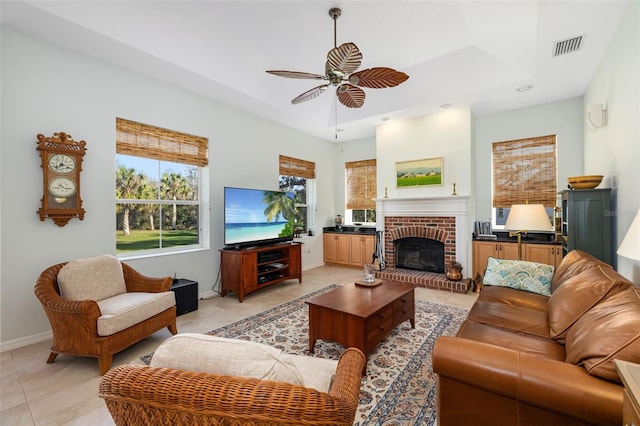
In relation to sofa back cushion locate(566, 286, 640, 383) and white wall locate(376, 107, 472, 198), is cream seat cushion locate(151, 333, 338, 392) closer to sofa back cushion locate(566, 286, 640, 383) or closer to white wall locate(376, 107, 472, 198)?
sofa back cushion locate(566, 286, 640, 383)

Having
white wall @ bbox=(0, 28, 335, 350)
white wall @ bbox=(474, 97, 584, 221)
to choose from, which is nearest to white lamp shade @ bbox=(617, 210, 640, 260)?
white wall @ bbox=(474, 97, 584, 221)

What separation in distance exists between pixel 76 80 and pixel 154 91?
78cm

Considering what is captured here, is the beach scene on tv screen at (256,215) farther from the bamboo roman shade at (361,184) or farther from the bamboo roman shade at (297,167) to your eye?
the bamboo roman shade at (361,184)

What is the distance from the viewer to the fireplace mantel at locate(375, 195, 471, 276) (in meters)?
4.64

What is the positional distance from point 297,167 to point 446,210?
2.97 m

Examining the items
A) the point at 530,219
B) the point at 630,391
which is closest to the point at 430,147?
the point at 530,219

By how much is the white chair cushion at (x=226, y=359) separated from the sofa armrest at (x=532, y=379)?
854mm

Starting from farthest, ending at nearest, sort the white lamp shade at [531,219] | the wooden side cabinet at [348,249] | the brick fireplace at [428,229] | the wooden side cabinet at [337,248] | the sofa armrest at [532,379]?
the wooden side cabinet at [337,248], the wooden side cabinet at [348,249], the brick fireplace at [428,229], the white lamp shade at [531,219], the sofa armrest at [532,379]

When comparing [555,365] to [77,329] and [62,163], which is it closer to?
[77,329]

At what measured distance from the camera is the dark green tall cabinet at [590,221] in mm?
2910

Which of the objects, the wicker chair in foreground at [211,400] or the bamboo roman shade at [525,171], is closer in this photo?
the wicker chair in foreground at [211,400]

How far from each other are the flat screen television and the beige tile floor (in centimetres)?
107

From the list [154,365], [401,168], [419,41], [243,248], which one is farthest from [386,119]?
[154,365]

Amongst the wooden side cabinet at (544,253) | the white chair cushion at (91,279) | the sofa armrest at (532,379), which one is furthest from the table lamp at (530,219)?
the white chair cushion at (91,279)
